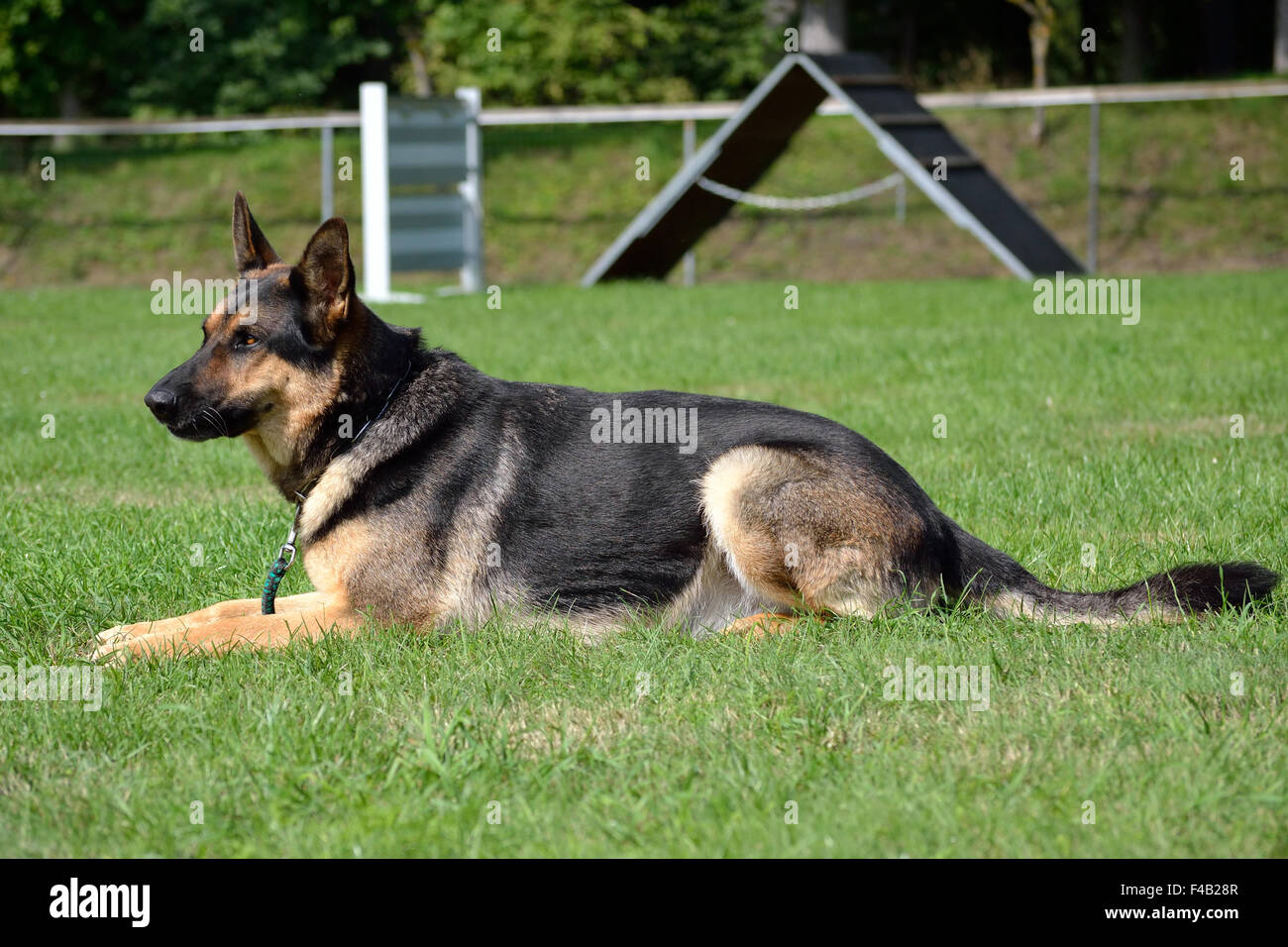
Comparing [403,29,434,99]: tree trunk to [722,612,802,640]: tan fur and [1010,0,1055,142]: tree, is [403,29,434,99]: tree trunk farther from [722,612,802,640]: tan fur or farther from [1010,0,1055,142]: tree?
[722,612,802,640]: tan fur

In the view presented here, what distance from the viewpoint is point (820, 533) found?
15.0 feet

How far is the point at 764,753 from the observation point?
3541 mm

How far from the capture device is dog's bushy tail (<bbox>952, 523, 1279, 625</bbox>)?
14.7 ft

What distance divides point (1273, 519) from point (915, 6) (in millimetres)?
29622

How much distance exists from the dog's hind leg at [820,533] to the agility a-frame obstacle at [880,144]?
36.3ft

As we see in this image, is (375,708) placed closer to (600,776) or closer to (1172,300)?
(600,776)

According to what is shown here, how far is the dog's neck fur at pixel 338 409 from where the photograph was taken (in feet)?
15.6

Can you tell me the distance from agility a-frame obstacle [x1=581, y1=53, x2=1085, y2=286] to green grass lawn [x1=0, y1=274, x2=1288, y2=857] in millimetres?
8216

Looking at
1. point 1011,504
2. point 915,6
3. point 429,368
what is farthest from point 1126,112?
point 429,368

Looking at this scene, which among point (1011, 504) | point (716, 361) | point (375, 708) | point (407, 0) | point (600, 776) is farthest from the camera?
point (407, 0)

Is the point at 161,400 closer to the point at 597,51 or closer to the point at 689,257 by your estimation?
the point at 689,257
